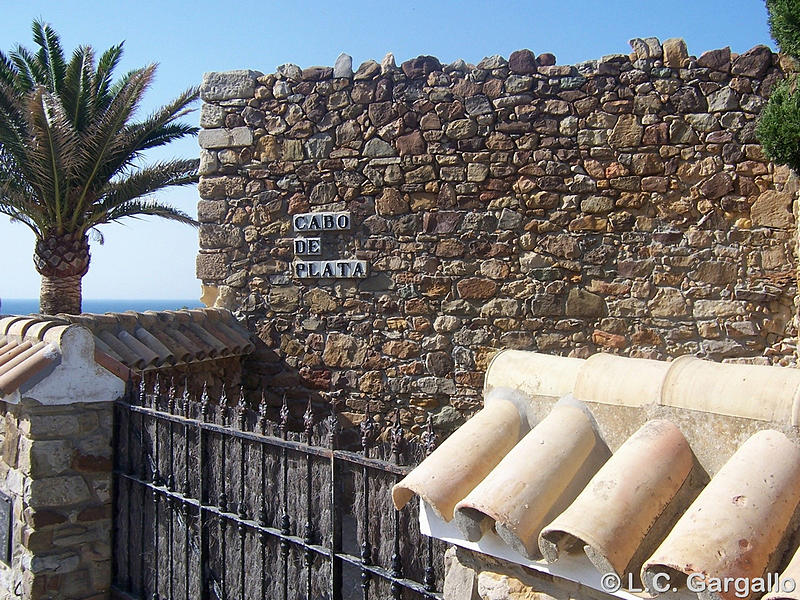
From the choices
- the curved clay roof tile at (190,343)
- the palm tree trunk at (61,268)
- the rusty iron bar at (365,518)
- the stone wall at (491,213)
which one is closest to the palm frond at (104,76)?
the palm tree trunk at (61,268)

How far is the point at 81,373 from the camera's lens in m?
3.85

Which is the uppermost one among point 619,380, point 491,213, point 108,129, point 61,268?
point 108,129

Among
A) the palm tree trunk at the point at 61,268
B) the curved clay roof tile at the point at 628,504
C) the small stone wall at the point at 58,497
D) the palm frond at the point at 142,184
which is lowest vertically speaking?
the small stone wall at the point at 58,497

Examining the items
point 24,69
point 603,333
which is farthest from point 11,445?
point 24,69

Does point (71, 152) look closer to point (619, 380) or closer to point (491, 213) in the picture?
point (491, 213)

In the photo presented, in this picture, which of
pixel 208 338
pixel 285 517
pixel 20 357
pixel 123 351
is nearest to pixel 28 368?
pixel 20 357

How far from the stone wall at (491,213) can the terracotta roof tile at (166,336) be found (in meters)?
0.34

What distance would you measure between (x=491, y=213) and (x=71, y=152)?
223 inches

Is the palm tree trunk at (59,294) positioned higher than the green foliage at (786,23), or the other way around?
the green foliage at (786,23)

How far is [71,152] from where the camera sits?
8852mm

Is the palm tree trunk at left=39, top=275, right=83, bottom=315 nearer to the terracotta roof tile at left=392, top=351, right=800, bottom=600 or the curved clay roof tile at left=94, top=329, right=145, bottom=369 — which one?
the curved clay roof tile at left=94, top=329, right=145, bottom=369

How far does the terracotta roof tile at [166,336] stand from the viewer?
464cm

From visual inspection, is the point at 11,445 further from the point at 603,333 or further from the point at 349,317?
the point at 603,333

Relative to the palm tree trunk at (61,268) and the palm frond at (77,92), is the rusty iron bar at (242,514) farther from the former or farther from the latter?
the palm frond at (77,92)
